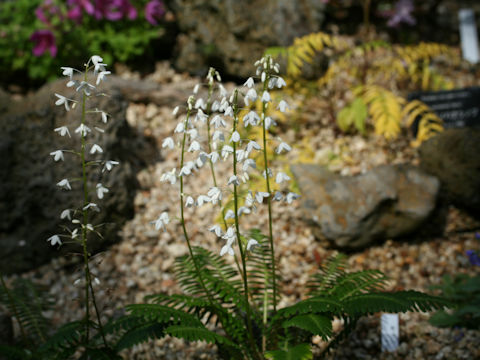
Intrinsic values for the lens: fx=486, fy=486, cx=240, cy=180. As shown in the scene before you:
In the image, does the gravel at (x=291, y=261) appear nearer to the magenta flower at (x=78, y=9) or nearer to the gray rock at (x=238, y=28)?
the gray rock at (x=238, y=28)

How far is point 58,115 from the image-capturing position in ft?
12.5

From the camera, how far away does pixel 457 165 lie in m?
3.74

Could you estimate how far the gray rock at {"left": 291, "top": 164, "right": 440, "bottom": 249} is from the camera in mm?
3498

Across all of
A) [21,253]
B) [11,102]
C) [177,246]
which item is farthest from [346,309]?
[11,102]

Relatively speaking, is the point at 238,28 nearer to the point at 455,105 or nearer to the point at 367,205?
the point at 455,105

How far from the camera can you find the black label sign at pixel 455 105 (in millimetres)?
4398

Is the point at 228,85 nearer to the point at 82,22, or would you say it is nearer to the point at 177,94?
the point at 177,94

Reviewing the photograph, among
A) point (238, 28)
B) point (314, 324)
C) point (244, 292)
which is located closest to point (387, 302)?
point (314, 324)

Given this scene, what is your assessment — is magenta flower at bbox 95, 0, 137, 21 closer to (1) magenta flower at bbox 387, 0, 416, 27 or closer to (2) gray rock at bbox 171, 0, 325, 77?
(2) gray rock at bbox 171, 0, 325, 77

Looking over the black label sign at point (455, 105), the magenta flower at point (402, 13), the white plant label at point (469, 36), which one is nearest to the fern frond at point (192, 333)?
the black label sign at point (455, 105)

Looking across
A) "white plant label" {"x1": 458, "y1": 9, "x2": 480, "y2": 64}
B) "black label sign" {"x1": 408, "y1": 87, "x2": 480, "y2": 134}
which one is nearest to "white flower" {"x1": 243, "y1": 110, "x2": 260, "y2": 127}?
"black label sign" {"x1": 408, "y1": 87, "x2": 480, "y2": 134}

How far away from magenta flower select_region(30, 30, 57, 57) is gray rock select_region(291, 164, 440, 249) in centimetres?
298

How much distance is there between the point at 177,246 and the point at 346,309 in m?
1.83

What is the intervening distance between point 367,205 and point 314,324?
5.27ft
